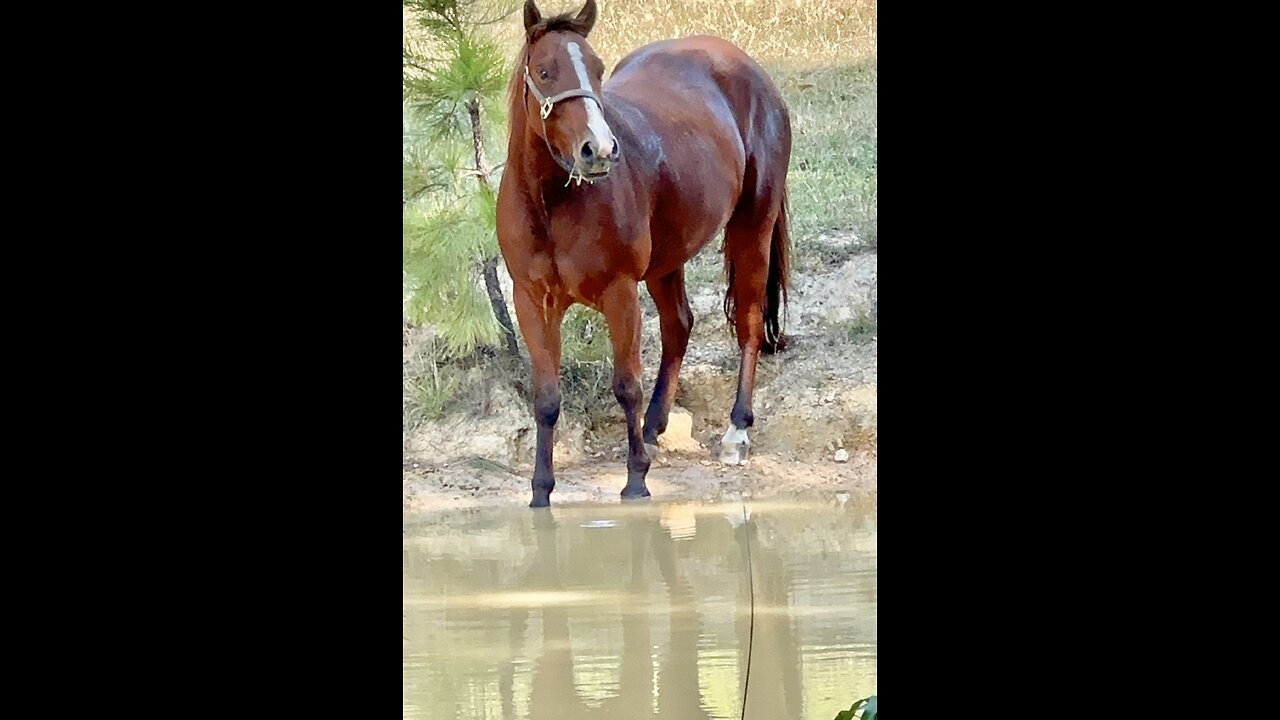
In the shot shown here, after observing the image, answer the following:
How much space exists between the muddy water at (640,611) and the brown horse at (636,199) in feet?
0.56

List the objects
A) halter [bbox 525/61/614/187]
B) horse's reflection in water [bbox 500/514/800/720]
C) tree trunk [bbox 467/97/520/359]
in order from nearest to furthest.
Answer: horse's reflection in water [bbox 500/514/800/720] → halter [bbox 525/61/614/187] → tree trunk [bbox 467/97/520/359]

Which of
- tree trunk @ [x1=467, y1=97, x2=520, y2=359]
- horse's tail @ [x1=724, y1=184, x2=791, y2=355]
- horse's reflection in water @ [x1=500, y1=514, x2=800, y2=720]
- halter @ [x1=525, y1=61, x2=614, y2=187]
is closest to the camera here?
horse's reflection in water @ [x1=500, y1=514, x2=800, y2=720]

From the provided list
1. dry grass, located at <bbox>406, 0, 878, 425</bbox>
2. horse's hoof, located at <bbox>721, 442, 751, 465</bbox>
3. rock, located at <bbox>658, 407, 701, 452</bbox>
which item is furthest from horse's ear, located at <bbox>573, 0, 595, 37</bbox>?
horse's hoof, located at <bbox>721, 442, 751, 465</bbox>

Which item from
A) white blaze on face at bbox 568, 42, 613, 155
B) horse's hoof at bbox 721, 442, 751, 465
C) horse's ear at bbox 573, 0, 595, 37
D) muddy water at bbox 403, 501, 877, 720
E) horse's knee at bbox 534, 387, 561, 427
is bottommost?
muddy water at bbox 403, 501, 877, 720

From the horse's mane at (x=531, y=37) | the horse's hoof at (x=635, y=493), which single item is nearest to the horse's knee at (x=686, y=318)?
the horse's hoof at (x=635, y=493)

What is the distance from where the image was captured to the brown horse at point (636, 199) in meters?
3.34

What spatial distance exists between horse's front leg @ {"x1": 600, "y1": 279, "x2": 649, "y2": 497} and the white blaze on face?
0.35 meters

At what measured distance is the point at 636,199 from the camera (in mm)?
3453

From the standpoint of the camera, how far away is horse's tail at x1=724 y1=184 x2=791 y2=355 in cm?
362

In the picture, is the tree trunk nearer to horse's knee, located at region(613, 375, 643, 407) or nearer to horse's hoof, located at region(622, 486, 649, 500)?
horse's knee, located at region(613, 375, 643, 407)

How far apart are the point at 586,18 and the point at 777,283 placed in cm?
82

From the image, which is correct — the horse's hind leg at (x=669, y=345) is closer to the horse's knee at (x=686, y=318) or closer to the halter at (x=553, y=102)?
the horse's knee at (x=686, y=318)
